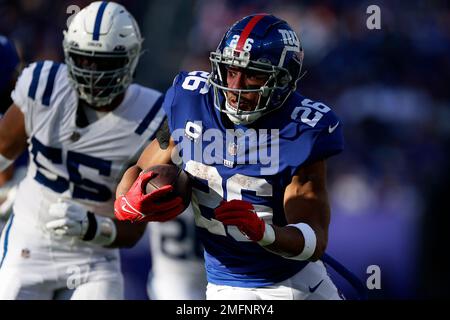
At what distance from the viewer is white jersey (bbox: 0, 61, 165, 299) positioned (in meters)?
4.41

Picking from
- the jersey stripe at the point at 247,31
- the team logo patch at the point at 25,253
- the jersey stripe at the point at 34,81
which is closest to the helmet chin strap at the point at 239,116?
the jersey stripe at the point at 247,31

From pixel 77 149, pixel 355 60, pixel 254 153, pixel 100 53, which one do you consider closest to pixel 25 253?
pixel 77 149

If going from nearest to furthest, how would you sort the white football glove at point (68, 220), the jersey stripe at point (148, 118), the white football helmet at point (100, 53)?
the white football glove at point (68, 220) < the white football helmet at point (100, 53) < the jersey stripe at point (148, 118)

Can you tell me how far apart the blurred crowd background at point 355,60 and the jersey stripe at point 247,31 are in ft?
13.4

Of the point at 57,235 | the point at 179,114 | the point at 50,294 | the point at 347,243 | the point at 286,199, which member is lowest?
the point at 347,243

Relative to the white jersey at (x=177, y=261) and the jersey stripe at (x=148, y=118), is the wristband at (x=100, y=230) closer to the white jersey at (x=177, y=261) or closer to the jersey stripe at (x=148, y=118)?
the jersey stripe at (x=148, y=118)

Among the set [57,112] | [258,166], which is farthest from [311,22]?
[258,166]

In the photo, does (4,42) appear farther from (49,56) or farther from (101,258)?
(49,56)

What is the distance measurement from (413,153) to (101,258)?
15.8 ft

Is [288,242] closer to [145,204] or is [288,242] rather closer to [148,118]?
[145,204]

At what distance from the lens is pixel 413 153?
8.77 m

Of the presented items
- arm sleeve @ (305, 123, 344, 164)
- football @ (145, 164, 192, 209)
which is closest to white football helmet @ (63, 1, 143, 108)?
football @ (145, 164, 192, 209)

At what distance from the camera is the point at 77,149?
4449mm

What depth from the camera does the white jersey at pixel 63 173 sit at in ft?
14.5
